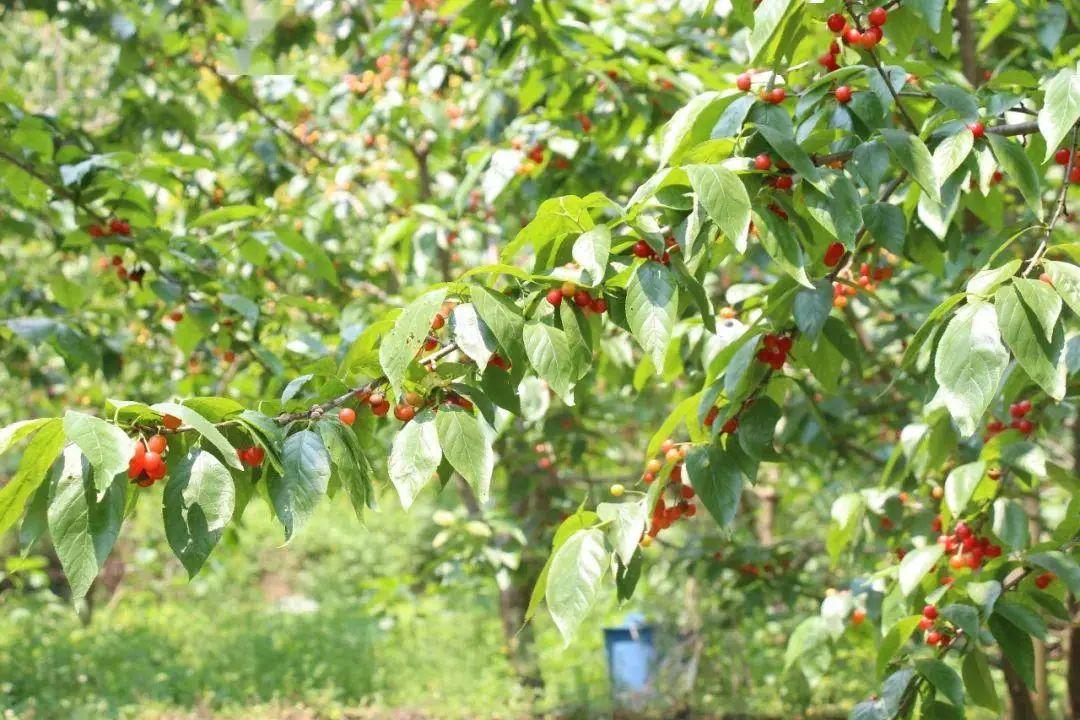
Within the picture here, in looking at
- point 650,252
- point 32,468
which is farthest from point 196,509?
point 650,252

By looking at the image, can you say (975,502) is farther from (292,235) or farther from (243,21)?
(243,21)

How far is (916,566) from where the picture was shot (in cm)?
221

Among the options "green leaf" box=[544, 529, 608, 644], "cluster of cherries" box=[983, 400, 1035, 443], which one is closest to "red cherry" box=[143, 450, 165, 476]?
"green leaf" box=[544, 529, 608, 644]

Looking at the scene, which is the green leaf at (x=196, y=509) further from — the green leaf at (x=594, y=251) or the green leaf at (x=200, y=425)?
the green leaf at (x=594, y=251)

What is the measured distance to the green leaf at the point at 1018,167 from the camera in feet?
5.65

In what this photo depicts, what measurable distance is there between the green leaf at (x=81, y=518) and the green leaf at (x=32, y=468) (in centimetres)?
2

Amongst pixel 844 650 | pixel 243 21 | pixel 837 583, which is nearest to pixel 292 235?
pixel 243 21

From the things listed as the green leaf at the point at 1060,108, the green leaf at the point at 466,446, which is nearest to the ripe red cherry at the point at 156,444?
the green leaf at the point at 466,446

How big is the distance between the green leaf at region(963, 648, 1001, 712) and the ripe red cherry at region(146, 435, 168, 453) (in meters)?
1.57

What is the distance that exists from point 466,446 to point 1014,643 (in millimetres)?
1172

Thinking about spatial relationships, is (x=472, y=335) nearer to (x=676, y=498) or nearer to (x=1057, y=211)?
(x=676, y=498)

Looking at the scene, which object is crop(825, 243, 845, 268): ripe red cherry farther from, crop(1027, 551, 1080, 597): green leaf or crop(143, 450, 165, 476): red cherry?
crop(143, 450, 165, 476): red cherry

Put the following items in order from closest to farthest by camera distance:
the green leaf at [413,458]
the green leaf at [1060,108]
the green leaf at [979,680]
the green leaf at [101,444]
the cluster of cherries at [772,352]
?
the green leaf at [101,444], the green leaf at [413,458], the green leaf at [1060,108], the cluster of cherries at [772,352], the green leaf at [979,680]

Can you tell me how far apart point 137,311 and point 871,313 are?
2902mm
